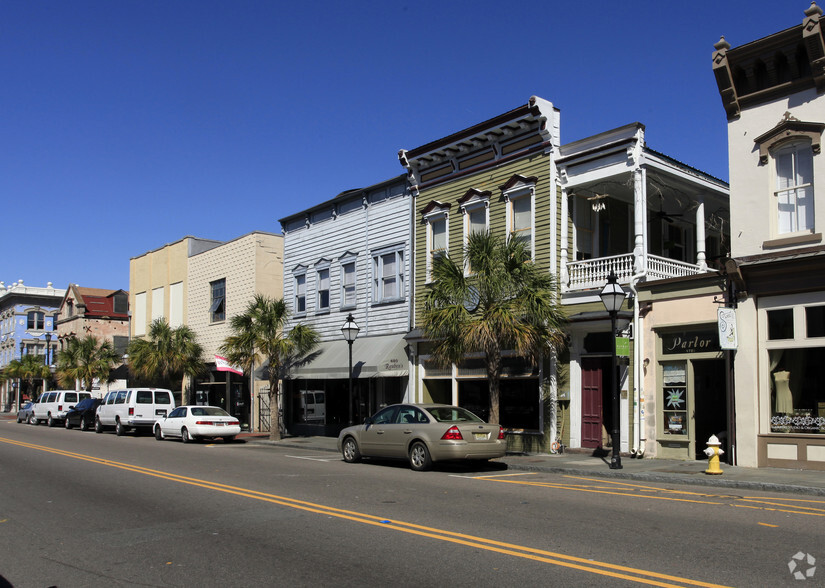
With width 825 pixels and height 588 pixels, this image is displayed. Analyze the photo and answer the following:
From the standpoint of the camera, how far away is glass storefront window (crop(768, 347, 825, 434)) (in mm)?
14852

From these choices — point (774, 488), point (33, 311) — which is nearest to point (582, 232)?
point (774, 488)

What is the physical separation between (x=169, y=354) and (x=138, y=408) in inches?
242

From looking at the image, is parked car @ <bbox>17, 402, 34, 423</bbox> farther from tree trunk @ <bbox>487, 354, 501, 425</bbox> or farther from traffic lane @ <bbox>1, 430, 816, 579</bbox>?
tree trunk @ <bbox>487, 354, 501, 425</bbox>

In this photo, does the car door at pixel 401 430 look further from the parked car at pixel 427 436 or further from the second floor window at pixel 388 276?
the second floor window at pixel 388 276

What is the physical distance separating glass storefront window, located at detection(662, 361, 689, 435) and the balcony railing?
2359mm

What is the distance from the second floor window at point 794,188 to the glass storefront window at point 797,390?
2633 millimetres

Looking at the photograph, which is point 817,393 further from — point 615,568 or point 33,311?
point 33,311

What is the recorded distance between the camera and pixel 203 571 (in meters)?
7.18

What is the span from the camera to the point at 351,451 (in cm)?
1838

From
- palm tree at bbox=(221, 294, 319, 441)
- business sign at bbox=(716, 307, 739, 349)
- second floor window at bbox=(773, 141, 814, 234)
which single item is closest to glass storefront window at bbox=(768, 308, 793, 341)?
business sign at bbox=(716, 307, 739, 349)

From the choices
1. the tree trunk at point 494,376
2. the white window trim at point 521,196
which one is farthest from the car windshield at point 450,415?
the white window trim at point 521,196

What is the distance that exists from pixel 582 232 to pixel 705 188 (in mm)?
3462

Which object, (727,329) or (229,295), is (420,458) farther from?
(229,295)

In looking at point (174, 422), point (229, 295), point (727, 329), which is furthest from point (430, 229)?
point (229, 295)
